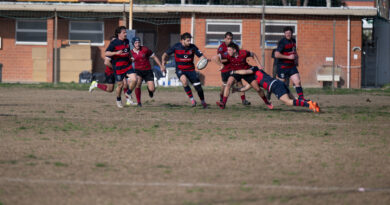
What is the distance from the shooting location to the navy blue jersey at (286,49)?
14992mm

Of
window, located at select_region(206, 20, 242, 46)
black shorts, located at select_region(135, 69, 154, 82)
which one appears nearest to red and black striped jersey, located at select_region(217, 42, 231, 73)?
black shorts, located at select_region(135, 69, 154, 82)

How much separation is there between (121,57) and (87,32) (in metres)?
17.3

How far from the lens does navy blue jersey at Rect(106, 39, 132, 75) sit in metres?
14.6

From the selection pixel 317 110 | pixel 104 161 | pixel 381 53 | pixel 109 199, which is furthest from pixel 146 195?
pixel 381 53

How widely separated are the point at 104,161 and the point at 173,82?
69.2ft

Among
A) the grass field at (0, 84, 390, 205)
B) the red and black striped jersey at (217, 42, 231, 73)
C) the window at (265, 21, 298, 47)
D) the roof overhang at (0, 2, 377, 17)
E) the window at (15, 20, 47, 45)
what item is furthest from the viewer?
the window at (15, 20, 47, 45)

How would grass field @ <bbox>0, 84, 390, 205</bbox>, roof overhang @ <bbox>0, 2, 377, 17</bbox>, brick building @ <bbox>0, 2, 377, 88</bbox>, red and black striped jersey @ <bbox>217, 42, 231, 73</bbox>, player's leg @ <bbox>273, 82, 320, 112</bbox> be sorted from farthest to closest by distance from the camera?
brick building @ <bbox>0, 2, 377, 88</bbox> → roof overhang @ <bbox>0, 2, 377, 17</bbox> → red and black striped jersey @ <bbox>217, 42, 231, 73</bbox> → player's leg @ <bbox>273, 82, 320, 112</bbox> → grass field @ <bbox>0, 84, 390, 205</bbox>

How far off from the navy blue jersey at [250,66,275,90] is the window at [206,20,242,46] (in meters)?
15.8

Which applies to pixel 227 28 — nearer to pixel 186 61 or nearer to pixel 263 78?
pixel 186 61

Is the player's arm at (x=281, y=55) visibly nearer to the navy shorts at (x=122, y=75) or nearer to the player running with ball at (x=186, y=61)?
the player running with ball at (x=186, y=61)

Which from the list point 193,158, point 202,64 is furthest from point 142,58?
point 193,158

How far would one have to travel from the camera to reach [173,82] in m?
28.5

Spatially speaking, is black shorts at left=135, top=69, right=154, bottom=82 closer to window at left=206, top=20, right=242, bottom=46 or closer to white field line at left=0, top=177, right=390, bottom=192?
white field line at left=0, top=177, right=390, bottom=192

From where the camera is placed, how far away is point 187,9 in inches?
1147
